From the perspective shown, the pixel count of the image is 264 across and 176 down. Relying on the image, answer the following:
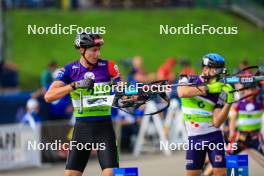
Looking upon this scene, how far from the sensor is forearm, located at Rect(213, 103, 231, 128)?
36.2 ft

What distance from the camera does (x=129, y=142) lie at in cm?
2136

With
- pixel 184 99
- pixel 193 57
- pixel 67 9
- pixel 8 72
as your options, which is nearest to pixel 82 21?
pixel 67 9

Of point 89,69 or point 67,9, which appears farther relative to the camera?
point 67,9

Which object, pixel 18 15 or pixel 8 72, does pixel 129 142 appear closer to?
pixel 8 72

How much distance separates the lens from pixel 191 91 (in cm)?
1104

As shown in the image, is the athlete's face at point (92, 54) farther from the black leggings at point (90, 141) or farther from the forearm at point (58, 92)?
the black leggings at point (90, 141)

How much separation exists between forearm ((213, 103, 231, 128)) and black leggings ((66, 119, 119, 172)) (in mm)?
1634

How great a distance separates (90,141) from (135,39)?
93.2 feet

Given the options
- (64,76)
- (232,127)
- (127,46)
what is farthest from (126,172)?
(127,46)

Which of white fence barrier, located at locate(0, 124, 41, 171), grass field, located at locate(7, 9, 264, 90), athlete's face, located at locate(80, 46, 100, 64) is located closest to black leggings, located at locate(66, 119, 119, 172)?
athlete's face, located at locate(80, 46, 100, 64)

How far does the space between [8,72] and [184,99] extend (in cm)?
1426

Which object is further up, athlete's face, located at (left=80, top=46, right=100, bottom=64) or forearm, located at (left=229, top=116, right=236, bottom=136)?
athlete's face, located at (left=80, top=46, right=100, bottom=64)

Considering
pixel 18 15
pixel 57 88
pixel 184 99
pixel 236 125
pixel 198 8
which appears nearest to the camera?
pixel 57 88

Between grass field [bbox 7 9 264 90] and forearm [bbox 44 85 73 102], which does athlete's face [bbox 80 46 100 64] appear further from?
grass field [bbox 7 9 264 90]
